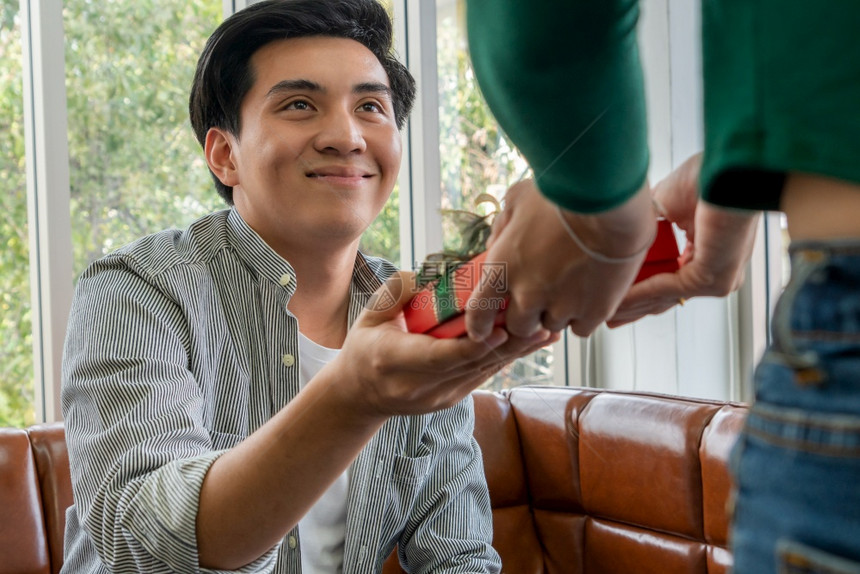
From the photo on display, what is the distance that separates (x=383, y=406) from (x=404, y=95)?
489 mm

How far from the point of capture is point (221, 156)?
0.83 m

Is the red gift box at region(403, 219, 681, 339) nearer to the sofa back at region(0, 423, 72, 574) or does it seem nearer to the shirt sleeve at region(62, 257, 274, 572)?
the shirt sleeve at region(62, 257, 274, 572)

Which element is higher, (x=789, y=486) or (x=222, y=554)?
(x=789, y=486)

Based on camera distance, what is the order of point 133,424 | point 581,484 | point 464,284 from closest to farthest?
point 464,284 → point 133,424 → point 581,484

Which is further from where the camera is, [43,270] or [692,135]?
[43,270]

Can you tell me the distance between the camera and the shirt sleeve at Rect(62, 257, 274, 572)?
549mm

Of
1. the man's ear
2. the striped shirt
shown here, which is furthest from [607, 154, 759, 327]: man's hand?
the man's ear

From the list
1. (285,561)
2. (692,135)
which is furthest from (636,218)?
(285,561)

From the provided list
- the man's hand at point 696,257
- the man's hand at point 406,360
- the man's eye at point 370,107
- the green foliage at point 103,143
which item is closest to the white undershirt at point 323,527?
the man's eye at point 370,107

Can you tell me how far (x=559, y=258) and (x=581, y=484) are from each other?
781 millimetres

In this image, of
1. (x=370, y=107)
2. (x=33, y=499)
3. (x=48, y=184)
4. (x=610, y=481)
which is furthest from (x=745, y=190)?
(x=48, y=184)

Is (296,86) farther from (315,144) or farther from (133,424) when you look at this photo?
(133,424)

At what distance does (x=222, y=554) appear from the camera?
540 mm

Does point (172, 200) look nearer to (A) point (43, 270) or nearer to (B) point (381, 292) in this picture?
(A) point (43, 270)
